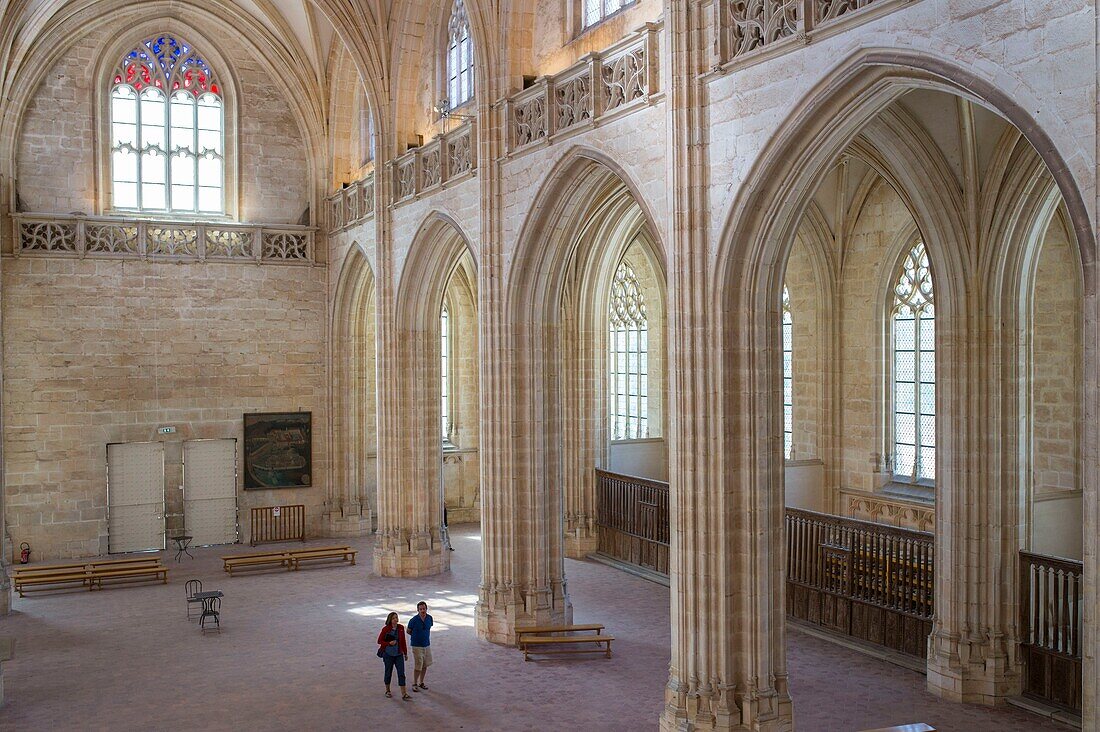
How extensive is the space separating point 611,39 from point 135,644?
36.0 feet

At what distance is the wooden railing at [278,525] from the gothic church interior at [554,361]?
114mm

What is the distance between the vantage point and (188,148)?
73.0 feet

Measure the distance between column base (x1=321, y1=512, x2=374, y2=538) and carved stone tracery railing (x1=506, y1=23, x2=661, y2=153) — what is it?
39.0ft

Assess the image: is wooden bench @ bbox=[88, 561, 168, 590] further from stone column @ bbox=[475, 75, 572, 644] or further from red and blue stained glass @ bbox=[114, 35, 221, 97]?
red and blue stained glass @ bbox=[114, 35, 221, 97]

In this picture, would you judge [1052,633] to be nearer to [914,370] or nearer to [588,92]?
[914,370]

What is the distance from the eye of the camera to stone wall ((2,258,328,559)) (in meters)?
20.3

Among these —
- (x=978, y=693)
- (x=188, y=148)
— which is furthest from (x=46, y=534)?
(x=978, y=693)

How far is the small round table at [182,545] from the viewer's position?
20781 millimetres

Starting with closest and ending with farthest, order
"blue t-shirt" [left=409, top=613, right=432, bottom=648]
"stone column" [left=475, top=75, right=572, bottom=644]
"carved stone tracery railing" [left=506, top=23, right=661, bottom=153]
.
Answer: "carved stone tracery railing" [left=506, top=23, right=661, bottom=153]
"blue t-shirt" [left=409, top=613, right=432, bottom=648]
"stone column" [left=475, top=75, right=572, bottom=644]

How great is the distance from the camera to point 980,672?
36.8 feet

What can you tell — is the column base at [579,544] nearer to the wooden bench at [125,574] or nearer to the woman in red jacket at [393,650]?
the wooden bench at [125,574]

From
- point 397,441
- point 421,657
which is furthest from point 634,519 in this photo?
point 421,657

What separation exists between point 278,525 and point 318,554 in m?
3.40

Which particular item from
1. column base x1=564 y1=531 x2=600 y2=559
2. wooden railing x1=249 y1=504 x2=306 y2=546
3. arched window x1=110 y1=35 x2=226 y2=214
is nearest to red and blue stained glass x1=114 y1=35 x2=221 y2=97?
arched window x1=110 y1=35 x2=226 y2=214
